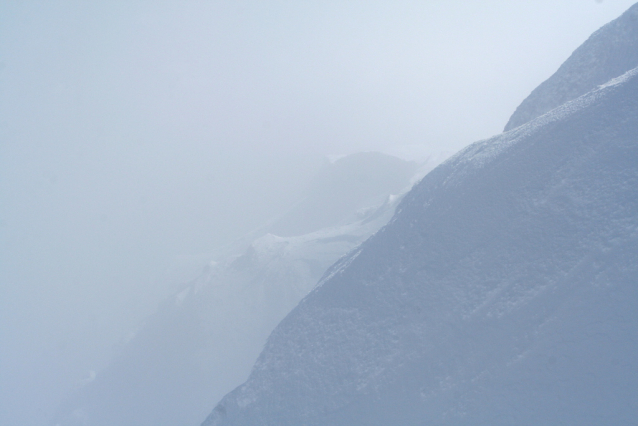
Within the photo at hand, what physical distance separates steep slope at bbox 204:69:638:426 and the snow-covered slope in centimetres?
591

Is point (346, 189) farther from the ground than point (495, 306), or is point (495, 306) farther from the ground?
point (346, 189)

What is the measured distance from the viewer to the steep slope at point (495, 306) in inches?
396

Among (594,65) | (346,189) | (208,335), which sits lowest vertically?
(208,335)

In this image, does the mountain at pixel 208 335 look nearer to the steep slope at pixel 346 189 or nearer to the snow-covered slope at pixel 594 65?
the snow-covered slope at pixel 594 65

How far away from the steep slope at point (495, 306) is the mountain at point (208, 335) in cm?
1737

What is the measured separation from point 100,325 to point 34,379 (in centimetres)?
1242

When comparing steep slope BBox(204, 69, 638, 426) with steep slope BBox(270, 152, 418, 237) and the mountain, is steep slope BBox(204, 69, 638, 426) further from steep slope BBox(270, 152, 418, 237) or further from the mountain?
steep slope BBox(270, 152, 418, 237)

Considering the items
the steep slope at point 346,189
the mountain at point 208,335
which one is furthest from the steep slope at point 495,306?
the steep slope at point 346,189

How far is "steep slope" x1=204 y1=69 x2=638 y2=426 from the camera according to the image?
1005 centimetres

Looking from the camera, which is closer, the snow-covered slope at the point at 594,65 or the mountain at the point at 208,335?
the snow-covered slope at the point at 594,65

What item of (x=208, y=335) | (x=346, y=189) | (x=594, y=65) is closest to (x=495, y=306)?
(x=594, y=65)

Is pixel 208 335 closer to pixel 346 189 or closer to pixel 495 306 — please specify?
pixel 495 306

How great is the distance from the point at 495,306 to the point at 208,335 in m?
28.6

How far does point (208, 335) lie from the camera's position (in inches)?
1363
